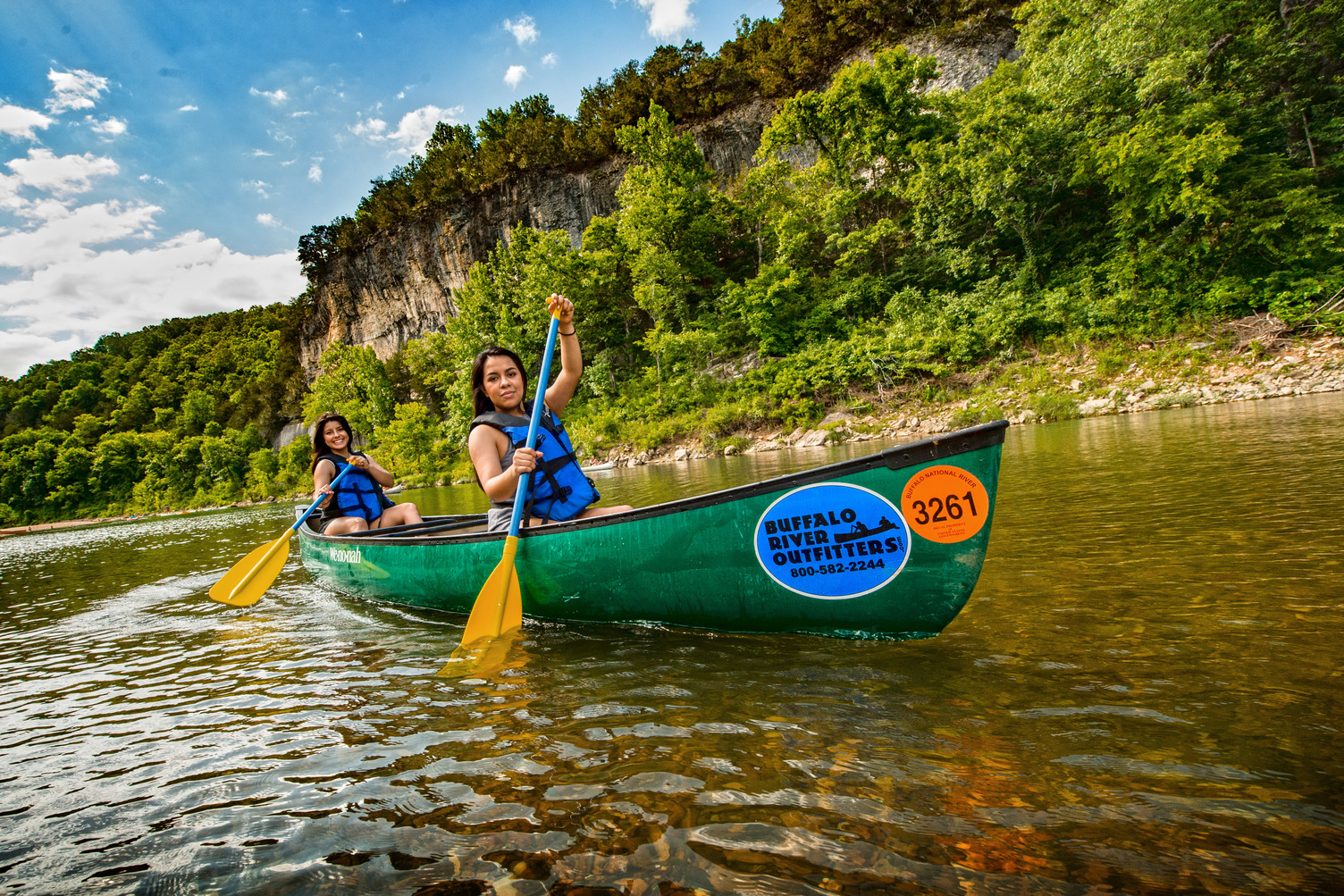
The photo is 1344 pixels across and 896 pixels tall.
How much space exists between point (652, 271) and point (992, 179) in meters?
13.4

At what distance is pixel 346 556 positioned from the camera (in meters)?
5.07

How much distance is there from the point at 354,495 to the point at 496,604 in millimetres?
3860

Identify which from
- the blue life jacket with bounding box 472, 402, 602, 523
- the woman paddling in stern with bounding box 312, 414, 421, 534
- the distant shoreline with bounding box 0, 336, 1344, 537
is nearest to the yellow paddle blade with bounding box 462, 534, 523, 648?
the blue life jacket with bounding box 472, 402, 602, 523

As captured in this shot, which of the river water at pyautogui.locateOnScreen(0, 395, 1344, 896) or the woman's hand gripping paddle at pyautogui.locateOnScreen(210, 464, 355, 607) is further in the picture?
the woman's hand gripping paddle at pyautogui.locateOnScreen(210, 464, 355, 607)

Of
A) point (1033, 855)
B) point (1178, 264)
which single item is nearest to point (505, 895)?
point (1033, 855)

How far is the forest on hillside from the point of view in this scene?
1612cm

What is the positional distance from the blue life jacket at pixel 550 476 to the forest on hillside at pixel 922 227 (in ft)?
55.2

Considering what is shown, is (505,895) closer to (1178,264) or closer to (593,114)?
(1178,264)

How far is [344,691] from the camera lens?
2.91 meters

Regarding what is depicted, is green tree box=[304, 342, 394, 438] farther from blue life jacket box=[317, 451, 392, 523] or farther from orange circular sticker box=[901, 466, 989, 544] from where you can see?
orange circular sticker box=[901, 466, 989, 544]

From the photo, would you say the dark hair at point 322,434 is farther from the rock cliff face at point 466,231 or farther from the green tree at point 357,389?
the green tree at point 357,389

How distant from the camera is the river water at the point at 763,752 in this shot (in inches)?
52.1

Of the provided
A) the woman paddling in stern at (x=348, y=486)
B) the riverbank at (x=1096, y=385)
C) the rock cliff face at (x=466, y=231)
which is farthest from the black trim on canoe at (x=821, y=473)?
the rock cliff face at (x=466, y=231)

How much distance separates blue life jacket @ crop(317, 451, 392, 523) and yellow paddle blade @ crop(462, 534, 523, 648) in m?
3.62
